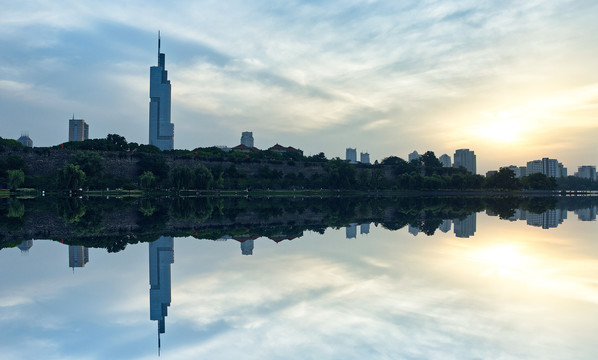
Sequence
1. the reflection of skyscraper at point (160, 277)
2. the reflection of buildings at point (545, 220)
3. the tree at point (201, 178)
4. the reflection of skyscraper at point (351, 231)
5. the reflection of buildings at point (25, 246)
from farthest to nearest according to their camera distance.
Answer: the tree at point (201, 178) < the reflection of buildings at point (545, 220) < the reflection of skyscraper at point (351, 231) < the reflection of buildings at point (25, 246) < the reflection of skyscraper at point (160, 277)

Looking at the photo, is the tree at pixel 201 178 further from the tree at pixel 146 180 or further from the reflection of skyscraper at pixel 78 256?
the reflection of skyscraper at pixel 78 256

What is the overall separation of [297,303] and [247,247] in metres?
6.20

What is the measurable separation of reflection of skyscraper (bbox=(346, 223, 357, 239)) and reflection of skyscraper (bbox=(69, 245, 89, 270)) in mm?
8681

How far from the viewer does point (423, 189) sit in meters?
90.4

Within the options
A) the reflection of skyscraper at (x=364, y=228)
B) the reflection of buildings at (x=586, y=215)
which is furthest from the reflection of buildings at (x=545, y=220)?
the reflection of skyscraper at (x=364, y=228)

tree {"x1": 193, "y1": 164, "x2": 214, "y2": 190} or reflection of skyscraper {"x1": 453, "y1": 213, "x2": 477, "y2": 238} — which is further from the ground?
tree {"x1": 193, "y1": 164, "x2": 214, "y2": 190}

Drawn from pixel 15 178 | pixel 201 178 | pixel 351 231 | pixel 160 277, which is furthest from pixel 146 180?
pixel 160 277

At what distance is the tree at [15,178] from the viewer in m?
55.8

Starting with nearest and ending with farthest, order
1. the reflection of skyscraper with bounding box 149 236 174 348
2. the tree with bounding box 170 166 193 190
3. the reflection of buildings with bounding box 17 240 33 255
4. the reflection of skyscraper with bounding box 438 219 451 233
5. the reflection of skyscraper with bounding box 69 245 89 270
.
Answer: the reflection of skyscraper with bounding box 149 236 174 348
the reflection of skyscraper with bounding box 69 245 89 270
the reflection of buildings with bounding box 17 240 33 255
the reflection of skyscraper with bounding box 438 219 451 233
the tree with bounding box 170 166 193 190

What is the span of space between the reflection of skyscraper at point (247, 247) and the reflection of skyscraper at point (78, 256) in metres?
4.11

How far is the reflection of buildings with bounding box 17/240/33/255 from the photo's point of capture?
12.3m

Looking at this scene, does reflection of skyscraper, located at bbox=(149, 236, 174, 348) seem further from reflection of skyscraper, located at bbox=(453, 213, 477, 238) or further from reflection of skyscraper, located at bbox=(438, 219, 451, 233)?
reflection of skyscraper, located at bbox=(438, 219, 451, 233)

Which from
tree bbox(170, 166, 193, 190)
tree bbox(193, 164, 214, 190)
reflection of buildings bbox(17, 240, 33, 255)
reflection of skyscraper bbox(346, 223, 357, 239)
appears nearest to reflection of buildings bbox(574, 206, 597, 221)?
reflection of skyscraper bbox(346, 223, 357, 239)

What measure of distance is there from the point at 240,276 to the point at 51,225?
13.7m
